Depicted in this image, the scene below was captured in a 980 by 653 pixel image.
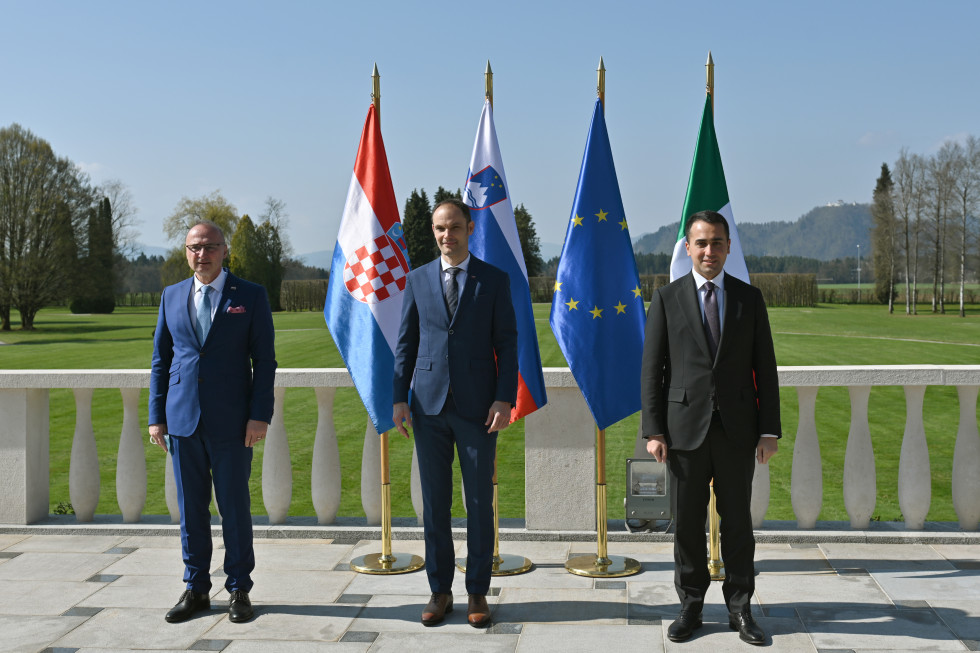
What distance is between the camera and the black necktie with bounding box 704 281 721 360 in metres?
3.49

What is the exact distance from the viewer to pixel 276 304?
62469mm

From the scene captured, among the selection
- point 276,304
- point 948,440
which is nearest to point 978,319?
point 948,440

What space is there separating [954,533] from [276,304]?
60.8m

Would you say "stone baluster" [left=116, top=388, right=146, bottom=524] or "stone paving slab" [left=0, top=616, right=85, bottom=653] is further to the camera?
"stone baluster" [left=116, top=388, right=146, bottom=524]

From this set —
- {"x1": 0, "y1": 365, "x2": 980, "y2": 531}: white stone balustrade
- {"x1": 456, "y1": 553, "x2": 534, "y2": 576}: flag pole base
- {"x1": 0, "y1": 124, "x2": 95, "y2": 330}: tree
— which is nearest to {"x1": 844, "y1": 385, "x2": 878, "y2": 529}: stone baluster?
{"x1": 0, "y1": 365, "x2": 980, "y2": 531}: white stone balustrade

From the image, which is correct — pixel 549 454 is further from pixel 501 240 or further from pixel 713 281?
pixel 713 281

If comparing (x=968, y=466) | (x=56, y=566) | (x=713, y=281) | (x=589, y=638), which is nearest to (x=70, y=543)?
(x=56, y=566)

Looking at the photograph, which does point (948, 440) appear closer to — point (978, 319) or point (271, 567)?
point (271, 567)

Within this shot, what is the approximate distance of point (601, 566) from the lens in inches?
173

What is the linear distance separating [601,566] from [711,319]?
163 cm

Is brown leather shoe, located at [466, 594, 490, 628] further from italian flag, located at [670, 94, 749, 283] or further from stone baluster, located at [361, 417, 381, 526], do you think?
italian flag, located at [670, 94, 749, 283]

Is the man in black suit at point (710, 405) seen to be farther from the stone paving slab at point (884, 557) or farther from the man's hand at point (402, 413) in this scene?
the stone paving slab at point (884, 557)

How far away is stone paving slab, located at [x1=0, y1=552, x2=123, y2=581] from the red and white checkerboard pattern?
207cm

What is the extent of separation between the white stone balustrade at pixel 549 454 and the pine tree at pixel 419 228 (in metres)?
55.4
